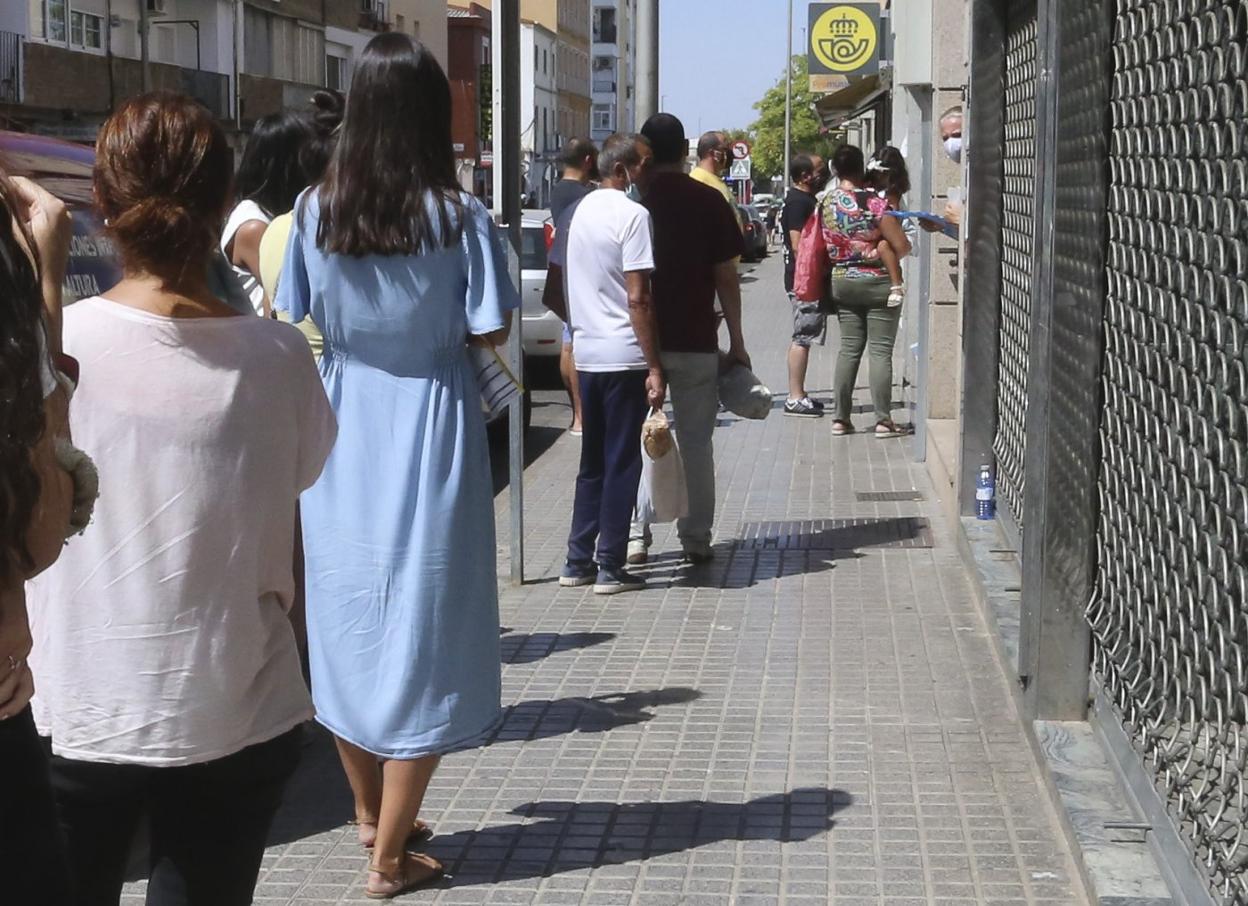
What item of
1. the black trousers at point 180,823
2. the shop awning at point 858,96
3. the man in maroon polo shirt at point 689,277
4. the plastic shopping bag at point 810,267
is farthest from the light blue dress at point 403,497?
the shop awning at point 858,96

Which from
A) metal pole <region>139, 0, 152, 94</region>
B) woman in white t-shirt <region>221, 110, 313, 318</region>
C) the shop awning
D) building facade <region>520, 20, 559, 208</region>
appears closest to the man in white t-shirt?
woman in white t-shirt <region>221, 110, 313, 318</region>

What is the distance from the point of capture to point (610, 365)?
770 cm

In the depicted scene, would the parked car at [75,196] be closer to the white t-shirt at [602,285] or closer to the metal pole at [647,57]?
the white t-shirt at [602,285]

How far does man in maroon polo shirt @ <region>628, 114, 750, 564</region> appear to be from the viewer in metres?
8.05

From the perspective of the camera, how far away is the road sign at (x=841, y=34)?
973 inches

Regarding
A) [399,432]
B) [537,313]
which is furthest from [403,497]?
[537,313]

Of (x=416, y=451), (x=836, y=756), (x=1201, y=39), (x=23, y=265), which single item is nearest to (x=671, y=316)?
(x=836, y=756)

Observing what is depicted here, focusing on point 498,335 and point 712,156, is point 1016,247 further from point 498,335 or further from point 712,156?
point 712,156

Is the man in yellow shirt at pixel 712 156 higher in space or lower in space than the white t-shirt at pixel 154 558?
higher

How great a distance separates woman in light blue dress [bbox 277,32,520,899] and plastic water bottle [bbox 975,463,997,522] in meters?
4.00

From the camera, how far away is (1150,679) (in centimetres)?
450

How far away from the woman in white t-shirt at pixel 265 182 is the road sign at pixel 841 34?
19136 millimetres

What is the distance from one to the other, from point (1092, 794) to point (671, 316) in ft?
12.5

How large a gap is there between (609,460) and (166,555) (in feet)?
15.6
